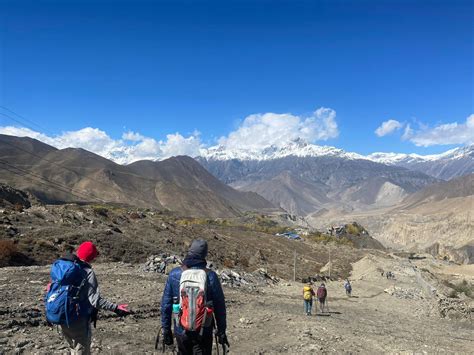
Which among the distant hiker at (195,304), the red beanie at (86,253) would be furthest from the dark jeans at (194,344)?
the red beanie at (86,253)

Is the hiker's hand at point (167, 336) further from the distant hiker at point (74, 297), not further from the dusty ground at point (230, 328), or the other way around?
the dusty ground at point (230, 328)

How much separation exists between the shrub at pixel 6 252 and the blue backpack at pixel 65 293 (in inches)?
926

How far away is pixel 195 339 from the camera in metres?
5.83

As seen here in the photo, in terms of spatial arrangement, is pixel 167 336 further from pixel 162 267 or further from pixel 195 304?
pixel 162 267

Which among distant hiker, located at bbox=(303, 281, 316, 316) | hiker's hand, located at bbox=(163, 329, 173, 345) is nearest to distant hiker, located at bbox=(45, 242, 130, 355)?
hiker's hand, located at bbox=(163, 329, 173, 345)

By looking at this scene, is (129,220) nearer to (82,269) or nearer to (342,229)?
(82,269)

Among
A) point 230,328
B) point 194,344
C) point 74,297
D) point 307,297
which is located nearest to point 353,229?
Answer: point 307,297

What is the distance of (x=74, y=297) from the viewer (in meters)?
5.92

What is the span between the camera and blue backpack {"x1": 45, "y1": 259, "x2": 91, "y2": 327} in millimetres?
5855

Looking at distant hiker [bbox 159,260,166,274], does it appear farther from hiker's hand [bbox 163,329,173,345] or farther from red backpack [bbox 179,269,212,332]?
red backpack [bbox 179,269,212,332]

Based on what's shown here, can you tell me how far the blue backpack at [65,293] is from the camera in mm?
5855

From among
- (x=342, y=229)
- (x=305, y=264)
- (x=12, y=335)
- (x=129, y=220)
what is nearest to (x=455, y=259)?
(x=342, y=229)

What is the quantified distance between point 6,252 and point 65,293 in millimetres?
24604

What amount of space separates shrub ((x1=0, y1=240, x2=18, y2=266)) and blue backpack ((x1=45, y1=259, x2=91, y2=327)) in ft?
77.1
